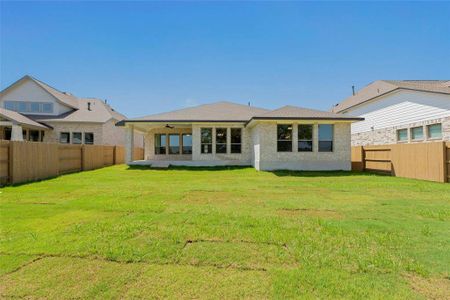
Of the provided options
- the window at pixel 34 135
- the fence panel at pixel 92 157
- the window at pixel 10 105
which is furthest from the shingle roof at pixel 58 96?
the fence panel at pixel 92 157

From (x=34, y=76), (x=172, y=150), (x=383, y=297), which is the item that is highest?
(x=34, y=76)

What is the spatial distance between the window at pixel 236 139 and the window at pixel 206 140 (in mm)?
1684

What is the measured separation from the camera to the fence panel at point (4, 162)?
9.90 m

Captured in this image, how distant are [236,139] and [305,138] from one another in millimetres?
5310

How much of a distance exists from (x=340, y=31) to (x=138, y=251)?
14.1m

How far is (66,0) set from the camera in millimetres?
10328

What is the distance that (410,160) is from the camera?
13.1 m

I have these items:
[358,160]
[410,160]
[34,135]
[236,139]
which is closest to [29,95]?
[34,135]

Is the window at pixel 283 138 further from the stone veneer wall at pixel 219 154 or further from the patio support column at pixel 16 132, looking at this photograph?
the patio support column at pixel 16 132

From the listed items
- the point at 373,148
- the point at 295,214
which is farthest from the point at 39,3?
the point at 373,148

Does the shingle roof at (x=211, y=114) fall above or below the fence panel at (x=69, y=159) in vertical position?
above

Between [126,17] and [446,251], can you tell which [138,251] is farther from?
[126,17]

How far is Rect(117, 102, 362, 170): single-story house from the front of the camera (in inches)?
633

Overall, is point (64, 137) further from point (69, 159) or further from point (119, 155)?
point (69, 159)
